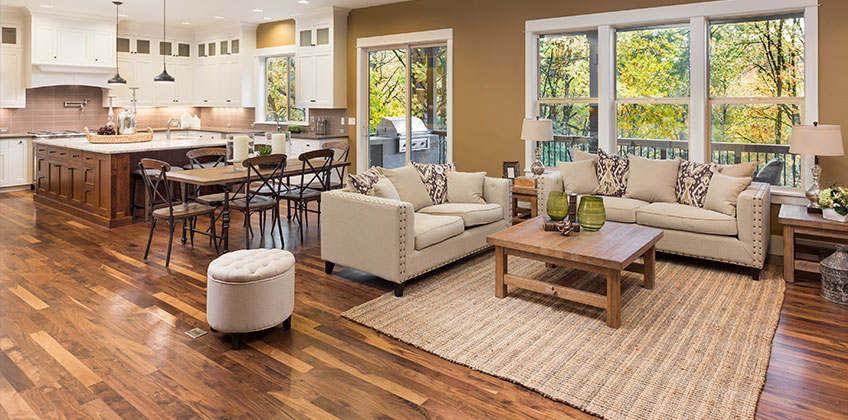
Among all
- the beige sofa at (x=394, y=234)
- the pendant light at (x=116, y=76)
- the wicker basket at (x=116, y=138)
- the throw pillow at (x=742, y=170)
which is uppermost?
the pendant light at (x=116, y=76)

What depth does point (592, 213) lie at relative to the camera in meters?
3.96

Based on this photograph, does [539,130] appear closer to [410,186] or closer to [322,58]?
[410,186]

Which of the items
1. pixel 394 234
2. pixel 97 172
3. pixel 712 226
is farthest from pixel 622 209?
pixel 97 172

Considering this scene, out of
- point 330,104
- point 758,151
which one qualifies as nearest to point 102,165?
point 330,104

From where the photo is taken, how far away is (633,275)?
4.38m

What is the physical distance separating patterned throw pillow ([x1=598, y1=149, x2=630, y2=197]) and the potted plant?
1.61 meters

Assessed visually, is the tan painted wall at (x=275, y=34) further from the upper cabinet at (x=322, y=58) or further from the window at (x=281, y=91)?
the upper cabinet at (x=322, y=58)

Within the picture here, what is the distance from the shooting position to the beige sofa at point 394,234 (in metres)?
3.85

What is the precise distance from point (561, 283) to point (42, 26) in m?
8.70

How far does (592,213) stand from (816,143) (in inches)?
76.4

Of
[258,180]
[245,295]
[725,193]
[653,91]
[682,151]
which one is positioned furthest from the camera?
[653,91]

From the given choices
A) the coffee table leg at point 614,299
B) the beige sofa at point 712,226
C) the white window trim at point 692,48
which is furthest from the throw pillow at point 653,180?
the coffee table leg at point 614,299

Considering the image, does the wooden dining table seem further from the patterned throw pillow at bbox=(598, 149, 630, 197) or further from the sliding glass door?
the patterned throw pillow at bbox=(598, 149, 630, 197)

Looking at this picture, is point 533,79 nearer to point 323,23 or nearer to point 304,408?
point 323,23
